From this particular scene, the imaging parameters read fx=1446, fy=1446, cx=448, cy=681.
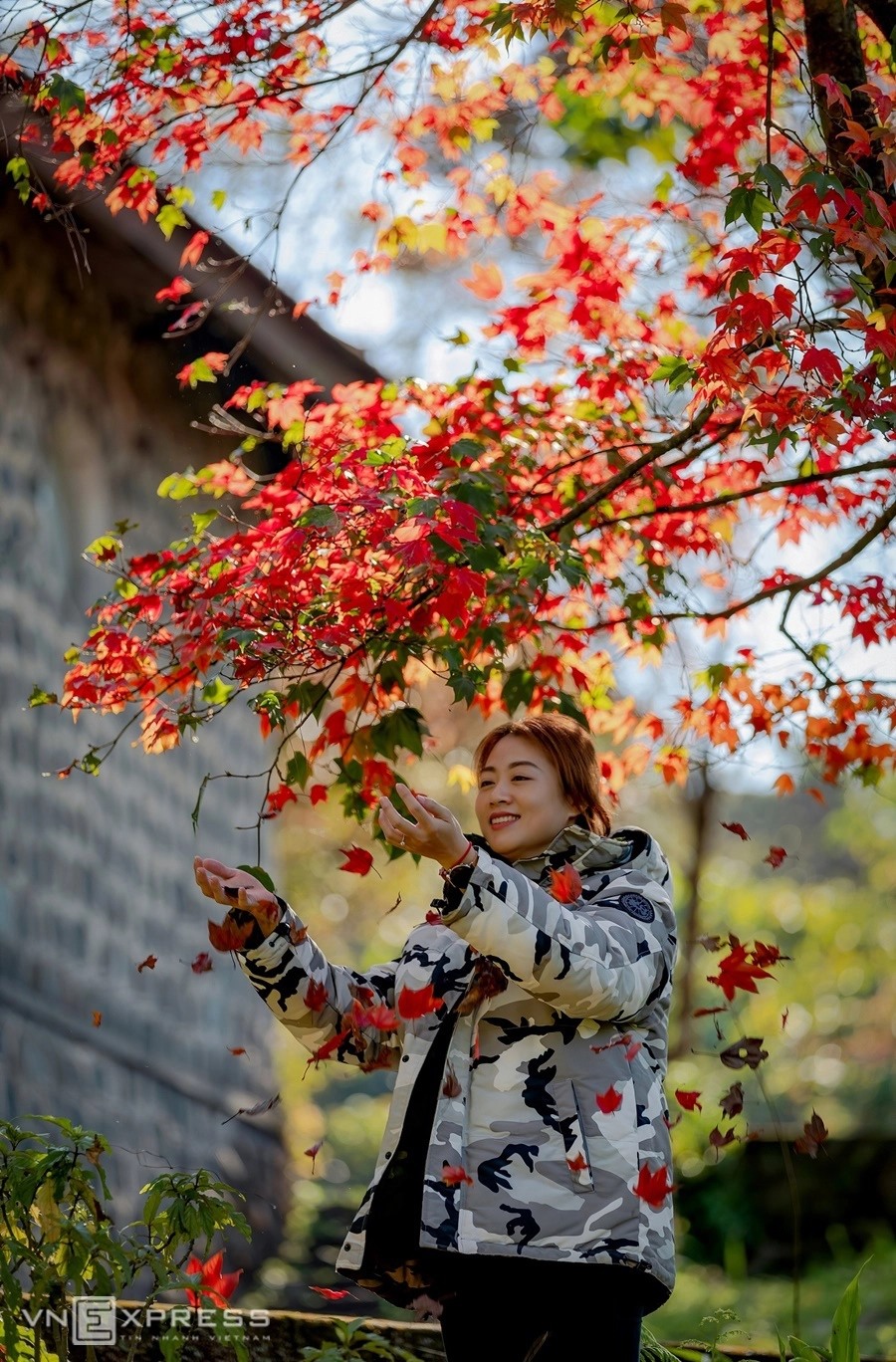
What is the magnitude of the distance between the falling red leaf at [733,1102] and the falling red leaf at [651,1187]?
53 centimetres

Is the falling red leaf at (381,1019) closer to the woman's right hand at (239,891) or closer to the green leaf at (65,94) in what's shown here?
the woman's right hand at (239,891)

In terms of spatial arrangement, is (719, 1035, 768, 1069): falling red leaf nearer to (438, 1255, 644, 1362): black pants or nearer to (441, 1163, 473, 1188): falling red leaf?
(438, 1255, 644, 1362): black pants

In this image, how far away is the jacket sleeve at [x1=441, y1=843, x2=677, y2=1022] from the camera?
200cm

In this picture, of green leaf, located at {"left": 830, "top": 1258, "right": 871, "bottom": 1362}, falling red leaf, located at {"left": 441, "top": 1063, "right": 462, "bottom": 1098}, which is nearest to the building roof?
falling red leaf, located at {"left": 441, "top": 1063, "right": 462, "bottom": 1098}

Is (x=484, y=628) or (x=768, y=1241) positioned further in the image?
(x=768, y=1241)

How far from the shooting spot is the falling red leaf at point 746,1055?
262 cm

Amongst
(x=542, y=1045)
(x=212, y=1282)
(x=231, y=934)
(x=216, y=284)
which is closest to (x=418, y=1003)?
(x=542, y=1045)

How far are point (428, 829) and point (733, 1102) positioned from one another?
1.02 m

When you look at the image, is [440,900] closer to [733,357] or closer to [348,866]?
[348,866]

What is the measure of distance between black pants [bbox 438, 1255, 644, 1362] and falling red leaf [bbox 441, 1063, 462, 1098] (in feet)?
0.75

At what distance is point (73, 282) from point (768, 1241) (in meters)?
6.50

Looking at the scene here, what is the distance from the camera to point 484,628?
2.97m

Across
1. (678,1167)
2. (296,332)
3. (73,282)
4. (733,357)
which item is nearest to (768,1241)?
(678,1167)

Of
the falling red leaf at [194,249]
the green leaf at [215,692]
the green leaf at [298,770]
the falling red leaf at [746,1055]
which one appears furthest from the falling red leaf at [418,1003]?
the falling red leaf at [194,249]
